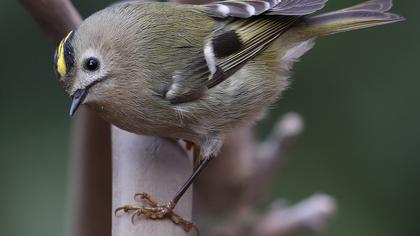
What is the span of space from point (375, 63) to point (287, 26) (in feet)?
2.97

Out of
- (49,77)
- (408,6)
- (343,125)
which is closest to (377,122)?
(343,125)

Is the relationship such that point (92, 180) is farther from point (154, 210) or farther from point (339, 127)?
point (339, 127)

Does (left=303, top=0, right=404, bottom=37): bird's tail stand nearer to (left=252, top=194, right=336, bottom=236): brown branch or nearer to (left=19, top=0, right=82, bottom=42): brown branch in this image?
(left=252, top=194, right=336, bottom=236): brown branch

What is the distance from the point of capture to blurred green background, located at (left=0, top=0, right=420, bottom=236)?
277 cm

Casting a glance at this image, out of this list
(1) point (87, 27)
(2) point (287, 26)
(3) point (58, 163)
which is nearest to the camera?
(1) point (87, 27)

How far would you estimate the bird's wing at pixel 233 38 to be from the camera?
1.88m

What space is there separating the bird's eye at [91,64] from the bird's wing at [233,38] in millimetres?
172

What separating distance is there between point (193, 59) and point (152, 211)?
0.40 m

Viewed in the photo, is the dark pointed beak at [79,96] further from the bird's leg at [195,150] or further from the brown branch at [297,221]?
the brown branch at [297,221]

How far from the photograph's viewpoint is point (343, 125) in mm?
3045

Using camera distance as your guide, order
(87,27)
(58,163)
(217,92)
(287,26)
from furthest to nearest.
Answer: (58,163) → (287,26) → (217,92) → (87,27)

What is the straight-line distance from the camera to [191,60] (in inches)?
73.9

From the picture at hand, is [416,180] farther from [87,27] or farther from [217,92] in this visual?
[87,27]

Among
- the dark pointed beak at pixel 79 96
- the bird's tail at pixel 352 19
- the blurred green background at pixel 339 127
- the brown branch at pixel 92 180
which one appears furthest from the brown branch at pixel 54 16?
the blurred green background at pixel 339 127
